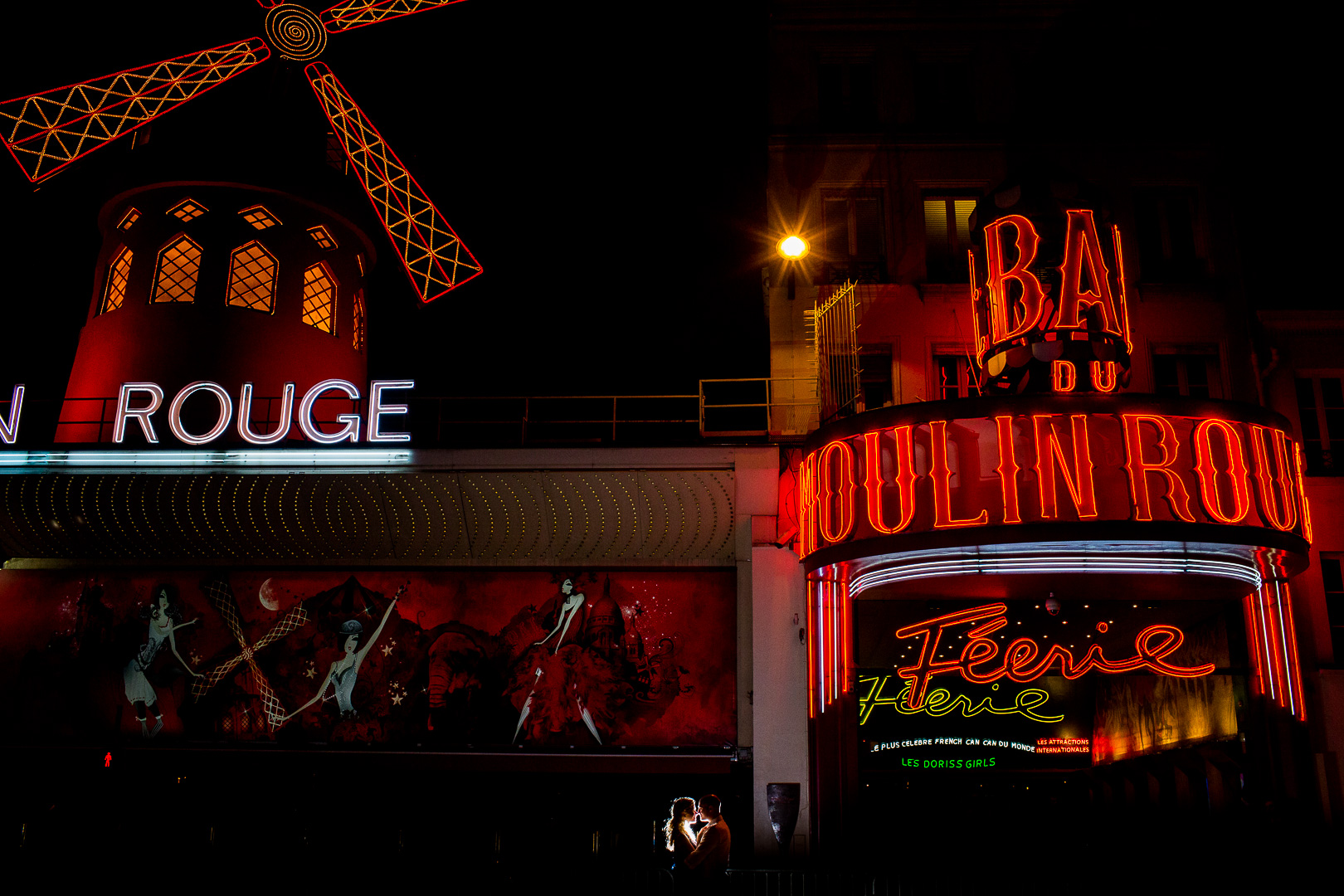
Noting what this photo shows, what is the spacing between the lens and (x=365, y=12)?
54.1ft

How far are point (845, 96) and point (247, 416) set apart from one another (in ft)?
30.9

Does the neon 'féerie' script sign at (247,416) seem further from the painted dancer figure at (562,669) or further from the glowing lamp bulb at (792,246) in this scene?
the glowing lamp bulb at (792,246)

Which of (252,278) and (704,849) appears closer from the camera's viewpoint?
(704,849)

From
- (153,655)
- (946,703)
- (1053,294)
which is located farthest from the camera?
(946,703)

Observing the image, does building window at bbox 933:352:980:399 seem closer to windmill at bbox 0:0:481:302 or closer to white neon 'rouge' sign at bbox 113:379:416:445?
white neon 'rouge' sign at bbox 113:379:416:445

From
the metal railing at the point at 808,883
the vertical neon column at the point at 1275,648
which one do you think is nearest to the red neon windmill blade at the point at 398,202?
the metal railing at the point at 808,883

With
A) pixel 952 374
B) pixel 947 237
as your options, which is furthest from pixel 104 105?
pixel 952 374

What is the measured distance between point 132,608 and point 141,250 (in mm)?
5388

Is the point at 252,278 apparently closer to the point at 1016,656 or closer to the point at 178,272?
the point at 178,272

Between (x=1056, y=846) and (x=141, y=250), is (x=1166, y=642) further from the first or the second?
(x=141, y=250)

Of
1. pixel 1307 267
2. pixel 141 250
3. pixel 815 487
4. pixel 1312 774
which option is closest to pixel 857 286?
pixel 815 487

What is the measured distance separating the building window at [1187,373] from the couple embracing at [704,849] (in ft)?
28.2

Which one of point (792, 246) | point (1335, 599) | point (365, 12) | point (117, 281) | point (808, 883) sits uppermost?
point (365, 12)

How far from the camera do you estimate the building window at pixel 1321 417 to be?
11.9 metres
